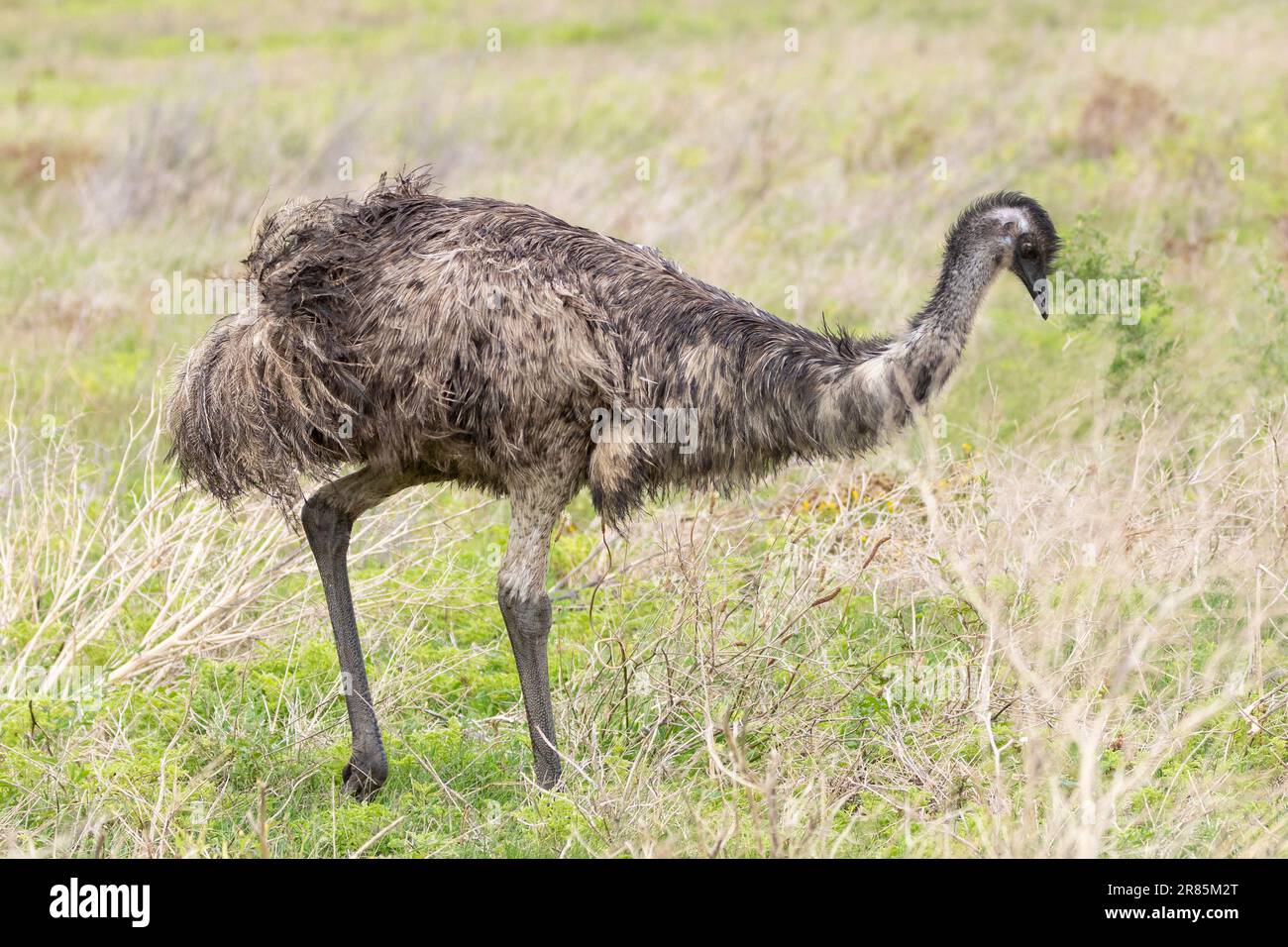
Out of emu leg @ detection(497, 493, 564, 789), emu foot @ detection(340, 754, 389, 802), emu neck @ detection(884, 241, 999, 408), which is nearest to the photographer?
emu neck @ detection(884, 241, 999, 408)

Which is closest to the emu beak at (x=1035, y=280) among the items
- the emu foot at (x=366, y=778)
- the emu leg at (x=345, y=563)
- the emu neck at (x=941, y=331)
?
the emu neck at (x=941, y=331)

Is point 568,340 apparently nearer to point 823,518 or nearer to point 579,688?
point 579,688

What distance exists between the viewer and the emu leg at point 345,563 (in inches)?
214

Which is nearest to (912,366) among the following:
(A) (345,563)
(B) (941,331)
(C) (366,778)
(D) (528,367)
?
(B) (941,331)

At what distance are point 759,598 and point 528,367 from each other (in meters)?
1.43

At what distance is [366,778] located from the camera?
5383 mm

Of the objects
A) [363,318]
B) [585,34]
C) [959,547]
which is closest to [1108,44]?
[585,34]

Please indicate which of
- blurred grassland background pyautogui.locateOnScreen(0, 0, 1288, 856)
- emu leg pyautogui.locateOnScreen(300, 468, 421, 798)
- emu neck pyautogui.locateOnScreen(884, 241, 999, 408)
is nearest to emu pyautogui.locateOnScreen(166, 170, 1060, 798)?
emu neck pyautogui.locateOnScreen(884, 241, 999, 408)

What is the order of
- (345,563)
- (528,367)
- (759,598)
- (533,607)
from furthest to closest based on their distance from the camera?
(759,598)
(345,563)
(533,607)
(528,367)

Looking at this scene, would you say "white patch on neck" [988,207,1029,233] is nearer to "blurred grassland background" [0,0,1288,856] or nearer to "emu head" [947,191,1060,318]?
"emu head" [947,191,1060,318]

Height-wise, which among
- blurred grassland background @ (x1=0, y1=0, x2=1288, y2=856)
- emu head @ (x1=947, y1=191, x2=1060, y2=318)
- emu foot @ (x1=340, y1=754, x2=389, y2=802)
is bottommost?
emu foot @ (x1=340, y1=754, x2=389, y2=802)

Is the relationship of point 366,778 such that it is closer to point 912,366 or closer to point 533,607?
point 533,607

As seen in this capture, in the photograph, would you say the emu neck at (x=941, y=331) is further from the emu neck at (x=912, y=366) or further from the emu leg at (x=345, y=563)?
the emu leg at (x=345, y=563)

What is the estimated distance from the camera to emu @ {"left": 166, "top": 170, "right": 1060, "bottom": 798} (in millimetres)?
4953
